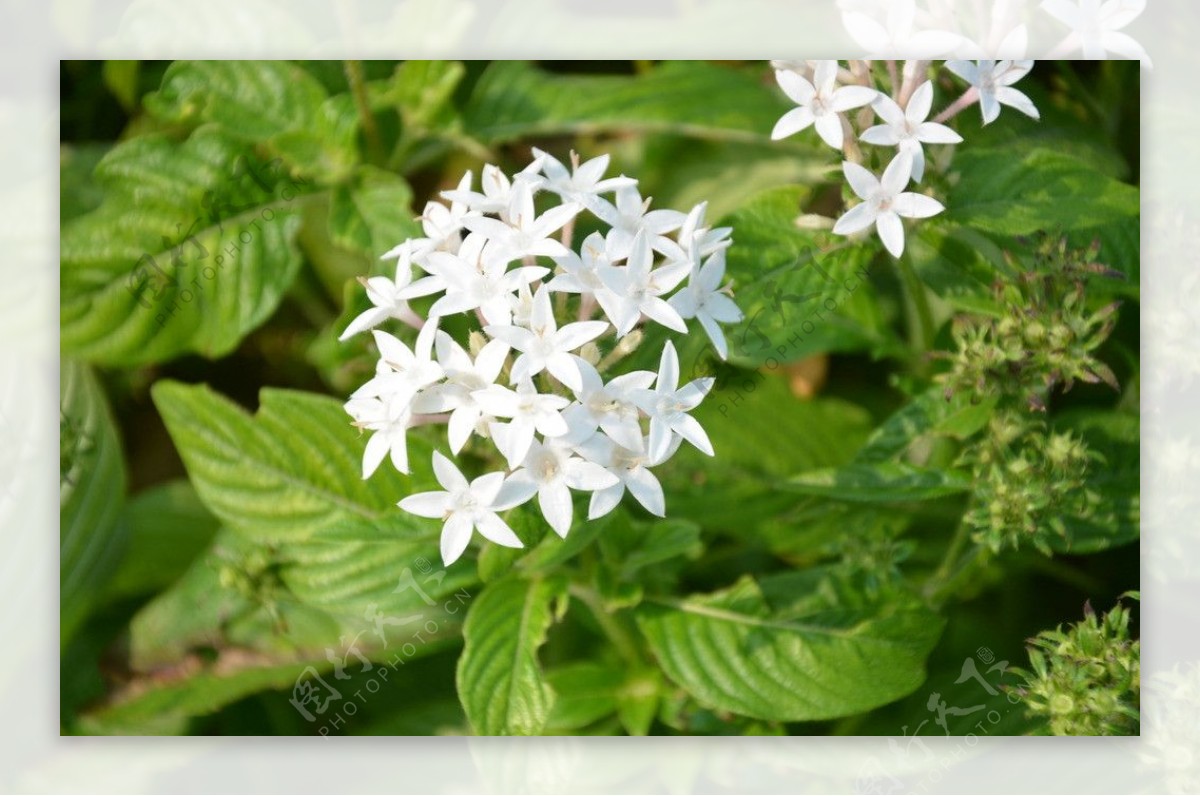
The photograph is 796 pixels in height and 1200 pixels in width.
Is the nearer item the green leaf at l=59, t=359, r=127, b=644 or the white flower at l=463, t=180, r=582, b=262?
the white flower at l=463, t=180, r=582, b=262

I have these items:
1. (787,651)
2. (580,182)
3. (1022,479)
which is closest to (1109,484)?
(1022,479)

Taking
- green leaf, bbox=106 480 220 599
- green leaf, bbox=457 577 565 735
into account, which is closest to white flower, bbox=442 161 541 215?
green leaf, bbox=457 577 565 735

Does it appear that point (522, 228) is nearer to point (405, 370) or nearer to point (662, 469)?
point (405, 370)

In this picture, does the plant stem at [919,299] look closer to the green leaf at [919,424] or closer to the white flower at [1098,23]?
the green leaf at [919,424]

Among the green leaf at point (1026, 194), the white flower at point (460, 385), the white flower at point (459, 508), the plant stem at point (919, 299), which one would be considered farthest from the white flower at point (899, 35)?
the white flower at point (459, 508)

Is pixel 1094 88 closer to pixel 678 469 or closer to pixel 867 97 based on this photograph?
pixel 867 97

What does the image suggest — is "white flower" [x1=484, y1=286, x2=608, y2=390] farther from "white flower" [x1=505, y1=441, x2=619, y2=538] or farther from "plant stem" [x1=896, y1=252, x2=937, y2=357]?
"plant stem" [x1=896, y1=252, x2=937, y2=357]

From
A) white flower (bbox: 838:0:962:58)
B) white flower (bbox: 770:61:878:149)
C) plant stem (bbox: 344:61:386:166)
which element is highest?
plant stem (bbox: 344:61:386:166)
